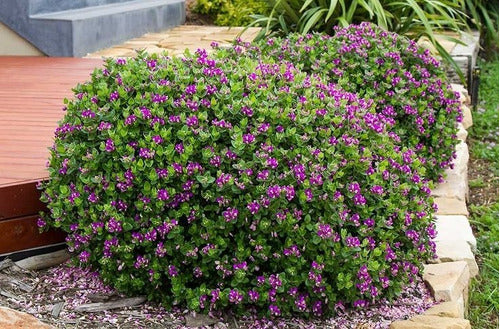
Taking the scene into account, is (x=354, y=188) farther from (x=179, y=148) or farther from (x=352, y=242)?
(x=179, y=148)

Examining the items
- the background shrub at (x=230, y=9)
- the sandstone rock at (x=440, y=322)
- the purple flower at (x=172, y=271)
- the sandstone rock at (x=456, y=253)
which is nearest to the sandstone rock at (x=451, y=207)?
the sandstone rock at (x=456, y=253)

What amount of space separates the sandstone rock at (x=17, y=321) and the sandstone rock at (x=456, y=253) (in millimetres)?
1677

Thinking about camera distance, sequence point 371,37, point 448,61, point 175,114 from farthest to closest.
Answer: point 448,61 → point 371,37 → point 175,114

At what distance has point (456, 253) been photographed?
133 inches

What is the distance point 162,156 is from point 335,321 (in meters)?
0.81

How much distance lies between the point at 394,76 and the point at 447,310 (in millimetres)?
1635

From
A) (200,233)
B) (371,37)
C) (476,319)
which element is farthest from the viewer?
(371,37)

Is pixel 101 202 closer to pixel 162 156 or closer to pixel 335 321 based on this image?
pixel 162 156

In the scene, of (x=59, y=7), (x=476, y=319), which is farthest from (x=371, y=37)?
(x=59, y=7)

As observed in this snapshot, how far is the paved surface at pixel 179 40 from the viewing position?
256 inches

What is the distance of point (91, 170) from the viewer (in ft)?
8.54

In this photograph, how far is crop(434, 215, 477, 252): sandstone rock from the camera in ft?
11.7

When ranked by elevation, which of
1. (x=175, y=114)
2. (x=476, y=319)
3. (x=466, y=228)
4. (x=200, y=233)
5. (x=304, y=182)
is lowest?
(x=476, y=319)

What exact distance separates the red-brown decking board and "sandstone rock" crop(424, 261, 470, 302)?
141 cm
